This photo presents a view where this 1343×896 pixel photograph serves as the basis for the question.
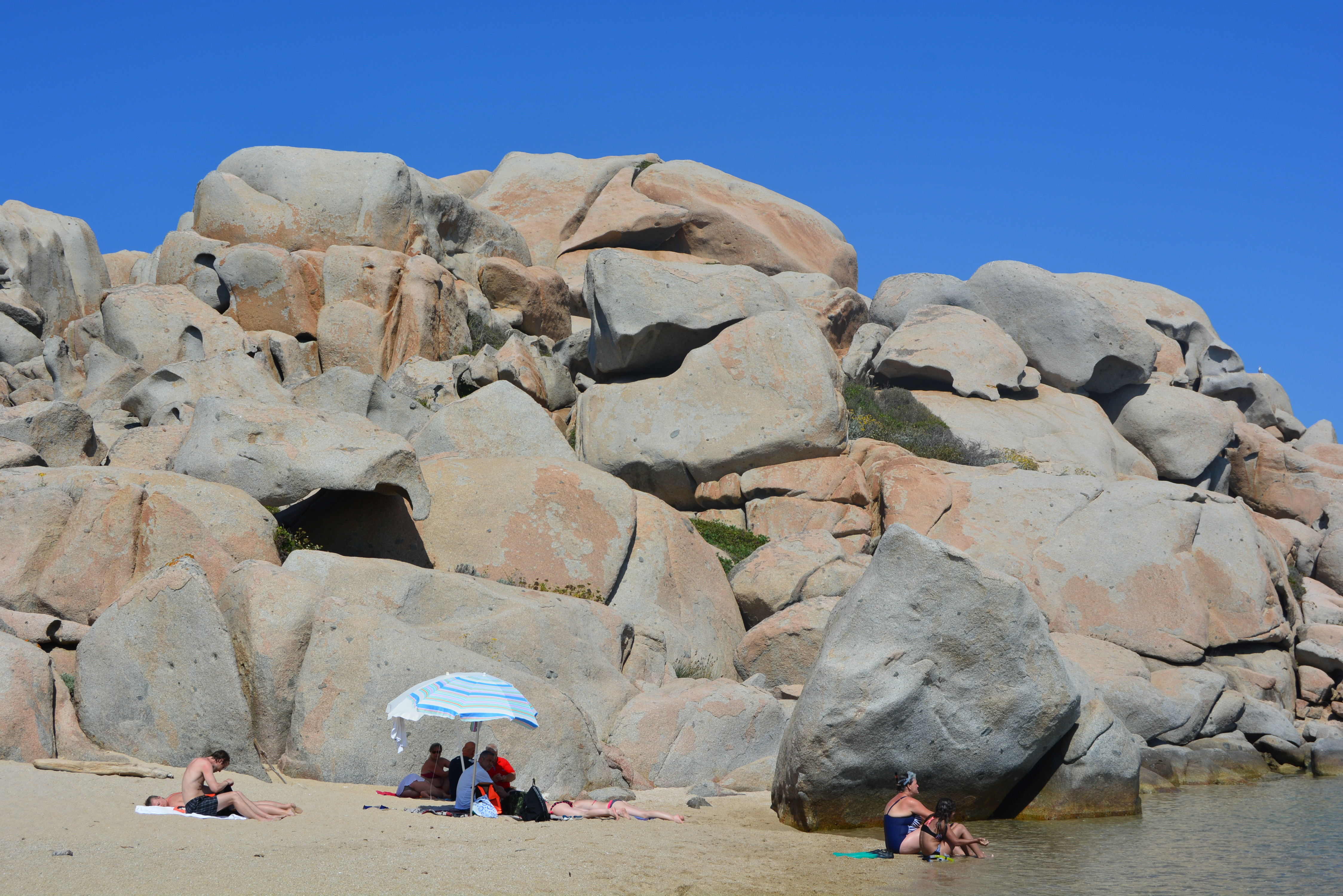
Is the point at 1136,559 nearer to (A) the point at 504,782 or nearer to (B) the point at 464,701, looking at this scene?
(A) the point at 504,782

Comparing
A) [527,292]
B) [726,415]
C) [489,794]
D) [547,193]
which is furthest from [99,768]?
[547,193]

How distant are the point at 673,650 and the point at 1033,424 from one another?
17944 mm

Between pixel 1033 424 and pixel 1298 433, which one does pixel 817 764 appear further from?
pixel 1298 433

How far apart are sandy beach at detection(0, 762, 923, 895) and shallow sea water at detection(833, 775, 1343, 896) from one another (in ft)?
2.92

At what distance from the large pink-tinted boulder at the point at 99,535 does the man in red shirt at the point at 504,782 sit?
481 cm

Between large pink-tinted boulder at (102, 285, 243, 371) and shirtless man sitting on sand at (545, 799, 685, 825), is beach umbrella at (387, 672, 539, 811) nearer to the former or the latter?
shirtless man sitting on sand at (545, 799, 685, 825)

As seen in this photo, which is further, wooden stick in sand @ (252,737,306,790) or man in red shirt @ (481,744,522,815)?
wooden stick in sand @ (252,737,306,790)

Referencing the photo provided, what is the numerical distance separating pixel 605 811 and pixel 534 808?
0.84m

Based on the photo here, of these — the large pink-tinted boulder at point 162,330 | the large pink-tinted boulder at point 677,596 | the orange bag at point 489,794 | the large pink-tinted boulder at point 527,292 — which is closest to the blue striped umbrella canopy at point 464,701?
the orange bag at point 489,794

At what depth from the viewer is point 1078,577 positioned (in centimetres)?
2202

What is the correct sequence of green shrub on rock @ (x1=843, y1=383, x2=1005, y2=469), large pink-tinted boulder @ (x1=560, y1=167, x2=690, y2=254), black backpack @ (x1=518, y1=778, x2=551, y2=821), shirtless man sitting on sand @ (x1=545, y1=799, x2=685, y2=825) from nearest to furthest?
black backpack @ (x1=518, y1=778, x2=551, y2=821), shirtless man sitting on sand @ (x1=545, y1=799, x2=685, y2=825), green shrub on rock @ (x1=843, y1=383, x2=1005, y2=469), large pink-tinted boulder @ (x1=560, y1=167, x2=690, y2=254)

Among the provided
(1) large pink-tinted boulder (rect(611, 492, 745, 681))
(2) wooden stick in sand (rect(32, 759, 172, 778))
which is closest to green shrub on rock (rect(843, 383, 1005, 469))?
(1) large pink-tinted boulder (rect(611, 492, 745, 681))

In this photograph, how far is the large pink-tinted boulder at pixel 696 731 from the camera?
14.4 metres

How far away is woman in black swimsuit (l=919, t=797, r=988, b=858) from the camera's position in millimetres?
11547
